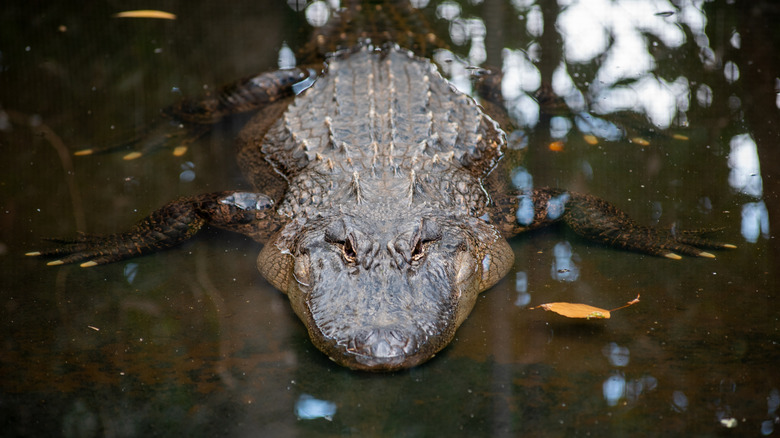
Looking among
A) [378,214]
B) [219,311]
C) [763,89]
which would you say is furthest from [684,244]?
[219,311]

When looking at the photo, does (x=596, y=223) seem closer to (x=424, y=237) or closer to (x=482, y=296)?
(x=482, y=296)

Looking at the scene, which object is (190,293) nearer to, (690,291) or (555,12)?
(690,291)

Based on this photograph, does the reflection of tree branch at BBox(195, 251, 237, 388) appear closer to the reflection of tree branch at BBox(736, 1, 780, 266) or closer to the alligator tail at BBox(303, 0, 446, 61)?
the alligator tail at BBox(303, 0, 446, 61)

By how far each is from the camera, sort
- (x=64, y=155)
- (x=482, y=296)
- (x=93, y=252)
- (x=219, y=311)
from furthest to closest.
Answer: (x=64, y=155) < (x=93, y=252) < (x=482, y=296) < (x=219, y=311)

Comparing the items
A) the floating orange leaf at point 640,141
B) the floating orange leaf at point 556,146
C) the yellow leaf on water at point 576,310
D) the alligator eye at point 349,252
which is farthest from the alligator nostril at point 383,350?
the floating orange leaf at point 640,141

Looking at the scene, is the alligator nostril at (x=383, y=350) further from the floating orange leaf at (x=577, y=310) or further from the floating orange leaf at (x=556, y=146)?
the floating orange leaf at (x=556, y=146)

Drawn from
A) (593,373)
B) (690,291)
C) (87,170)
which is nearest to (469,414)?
(593,373)
